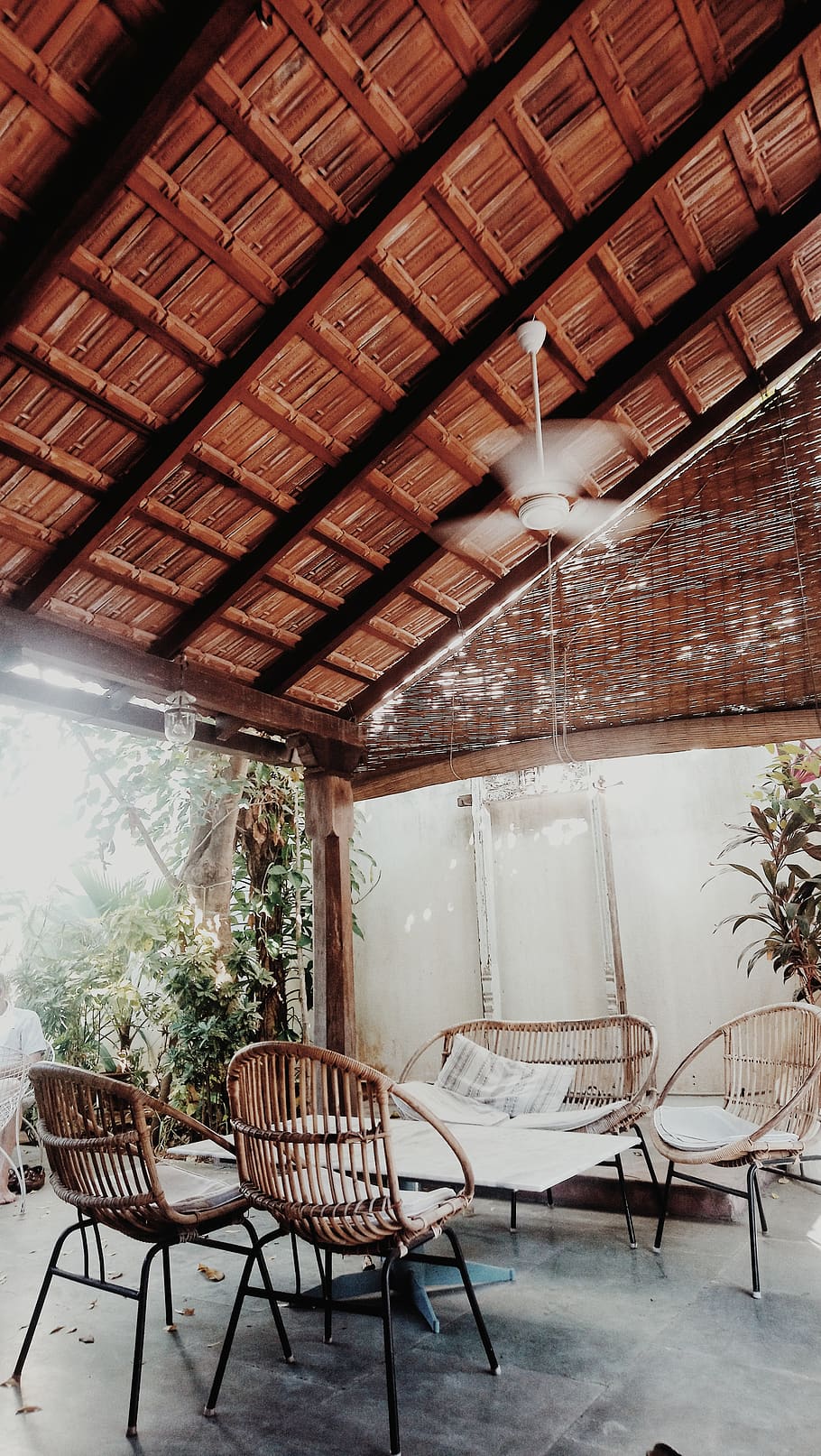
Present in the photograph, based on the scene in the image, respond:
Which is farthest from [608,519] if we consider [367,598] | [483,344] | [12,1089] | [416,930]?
[416,930]

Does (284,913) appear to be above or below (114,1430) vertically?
above

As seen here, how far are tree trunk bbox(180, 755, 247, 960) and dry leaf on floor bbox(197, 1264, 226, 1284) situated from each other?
9.66 feet

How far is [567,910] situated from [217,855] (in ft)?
8.90

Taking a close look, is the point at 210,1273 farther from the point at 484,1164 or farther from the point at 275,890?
the point at 275,890

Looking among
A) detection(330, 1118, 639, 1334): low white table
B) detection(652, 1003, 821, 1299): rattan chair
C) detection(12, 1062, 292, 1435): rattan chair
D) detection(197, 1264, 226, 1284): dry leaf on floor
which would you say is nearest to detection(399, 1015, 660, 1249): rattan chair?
detection(652, 1003, 821, 1299): rattan chair

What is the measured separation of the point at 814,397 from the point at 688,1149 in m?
3.22

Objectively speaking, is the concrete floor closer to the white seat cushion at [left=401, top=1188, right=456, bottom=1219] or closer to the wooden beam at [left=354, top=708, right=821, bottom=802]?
the white seat cushion at [left=401, top=1188, right=456, bottom=1219]

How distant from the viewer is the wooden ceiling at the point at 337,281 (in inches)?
94.3

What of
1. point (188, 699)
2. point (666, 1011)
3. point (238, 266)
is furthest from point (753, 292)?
point (666, 1011)

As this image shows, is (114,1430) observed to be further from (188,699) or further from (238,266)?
(238,266)

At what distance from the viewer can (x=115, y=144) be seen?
2.30 meters

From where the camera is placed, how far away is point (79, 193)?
237 cm

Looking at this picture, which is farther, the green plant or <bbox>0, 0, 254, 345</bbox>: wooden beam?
the green plant

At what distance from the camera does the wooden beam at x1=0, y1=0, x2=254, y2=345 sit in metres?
2.16
